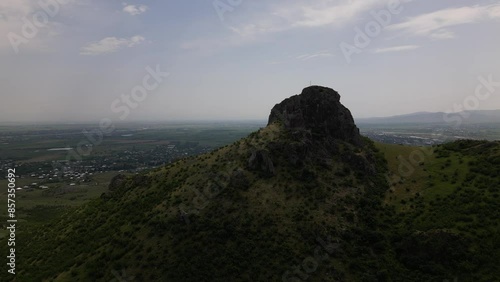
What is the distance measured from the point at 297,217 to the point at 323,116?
23522mm

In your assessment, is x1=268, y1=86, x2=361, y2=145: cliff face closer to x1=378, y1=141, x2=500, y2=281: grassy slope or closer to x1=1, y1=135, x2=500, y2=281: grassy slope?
x1=1, y1=135, x2=500, y2=281: grassy slope

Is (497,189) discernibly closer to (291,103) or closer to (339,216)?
(339,216)

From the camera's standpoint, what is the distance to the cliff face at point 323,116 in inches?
2394

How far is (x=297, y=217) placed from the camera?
148 ft

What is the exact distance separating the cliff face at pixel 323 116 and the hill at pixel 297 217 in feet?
0.68

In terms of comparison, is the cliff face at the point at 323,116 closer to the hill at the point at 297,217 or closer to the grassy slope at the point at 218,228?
the hill at the point at 297,217

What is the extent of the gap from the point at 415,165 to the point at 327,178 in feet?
63.6

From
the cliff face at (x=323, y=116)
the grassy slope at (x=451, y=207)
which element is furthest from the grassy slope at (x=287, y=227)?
the cliff face at (x=323, y=116)

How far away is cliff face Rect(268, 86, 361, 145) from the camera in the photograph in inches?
2394

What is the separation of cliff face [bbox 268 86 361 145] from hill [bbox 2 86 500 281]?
8.1 inches

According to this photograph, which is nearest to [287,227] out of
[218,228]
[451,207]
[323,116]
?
[218,228]

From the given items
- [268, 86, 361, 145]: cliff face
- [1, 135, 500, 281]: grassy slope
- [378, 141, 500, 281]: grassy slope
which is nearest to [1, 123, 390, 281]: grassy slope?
[1, 135, 500, 281]: grassy slope

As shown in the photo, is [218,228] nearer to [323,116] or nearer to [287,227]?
[287,227]

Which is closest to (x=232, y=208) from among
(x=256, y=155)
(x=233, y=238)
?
(x=233, y=238)
